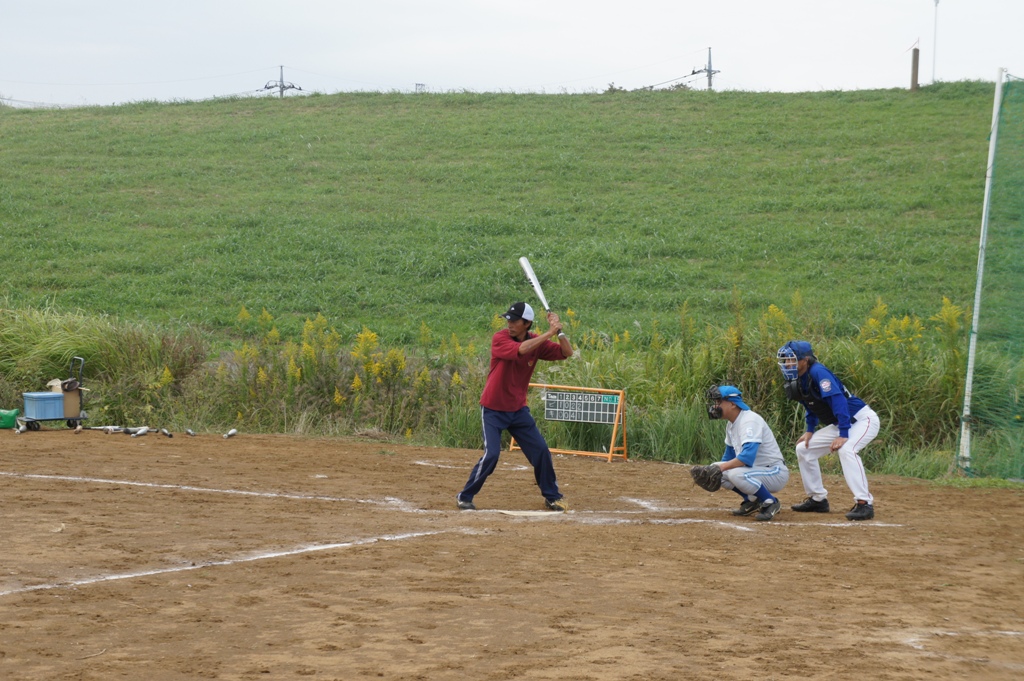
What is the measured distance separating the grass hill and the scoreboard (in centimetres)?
512

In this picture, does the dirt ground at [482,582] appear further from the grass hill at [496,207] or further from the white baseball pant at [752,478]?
the grass hill at [496,207]

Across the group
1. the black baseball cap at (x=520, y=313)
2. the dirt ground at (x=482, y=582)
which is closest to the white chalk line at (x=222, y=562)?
the dirt ground at (x=482, y=582)

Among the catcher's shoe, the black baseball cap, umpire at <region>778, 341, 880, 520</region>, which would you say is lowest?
the catcher's shoe

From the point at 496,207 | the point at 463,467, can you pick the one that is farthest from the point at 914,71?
the point at 463,467

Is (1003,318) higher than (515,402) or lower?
higher

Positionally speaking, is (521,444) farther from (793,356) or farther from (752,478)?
(793,356)

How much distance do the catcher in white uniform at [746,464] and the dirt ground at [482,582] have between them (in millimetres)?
228

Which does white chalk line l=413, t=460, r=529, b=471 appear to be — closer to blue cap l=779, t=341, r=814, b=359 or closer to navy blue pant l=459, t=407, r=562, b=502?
navy blue pant l=459, t=407, r=562, b=502

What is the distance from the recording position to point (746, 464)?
911 centimetres

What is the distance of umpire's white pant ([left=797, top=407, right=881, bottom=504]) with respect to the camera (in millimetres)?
9242

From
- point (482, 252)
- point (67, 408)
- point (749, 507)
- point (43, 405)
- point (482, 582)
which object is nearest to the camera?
point (482, 582)

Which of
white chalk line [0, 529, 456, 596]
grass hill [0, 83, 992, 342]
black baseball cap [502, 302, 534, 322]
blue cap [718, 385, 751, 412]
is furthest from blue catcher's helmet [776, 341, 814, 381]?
grass hill [0, 83, 992, 342]

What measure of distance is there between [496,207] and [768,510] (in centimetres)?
2114

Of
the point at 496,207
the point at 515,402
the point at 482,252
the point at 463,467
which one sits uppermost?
the point at 496,207
